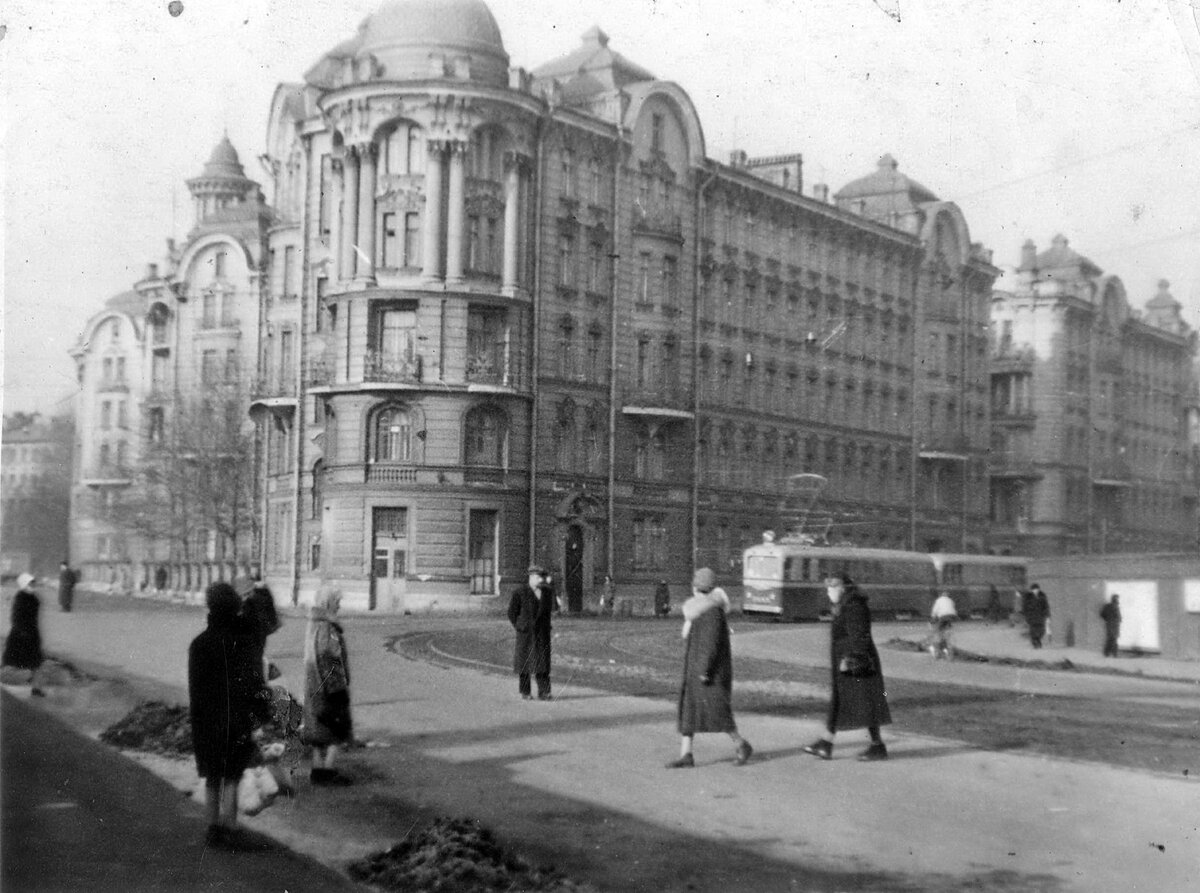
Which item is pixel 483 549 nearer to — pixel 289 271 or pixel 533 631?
pixel 289 271

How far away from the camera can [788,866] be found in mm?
9172

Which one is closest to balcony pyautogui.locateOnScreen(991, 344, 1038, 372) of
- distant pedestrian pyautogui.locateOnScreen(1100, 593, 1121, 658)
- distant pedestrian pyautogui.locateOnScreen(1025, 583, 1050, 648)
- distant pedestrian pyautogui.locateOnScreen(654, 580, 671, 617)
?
distant pedestrian pyautogui.locateOnScreen(654, 580, 671, 617)

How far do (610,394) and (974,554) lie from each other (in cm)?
1765

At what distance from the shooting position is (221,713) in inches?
379

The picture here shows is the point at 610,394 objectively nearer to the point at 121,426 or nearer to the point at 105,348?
the point at 121,426

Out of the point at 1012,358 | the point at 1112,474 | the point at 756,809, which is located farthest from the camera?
the point at 1012,358

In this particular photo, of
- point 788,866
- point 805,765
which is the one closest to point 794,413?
point 805,765

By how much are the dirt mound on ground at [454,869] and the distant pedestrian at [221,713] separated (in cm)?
110

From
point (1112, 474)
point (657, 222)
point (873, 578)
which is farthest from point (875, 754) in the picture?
point (873, 578)

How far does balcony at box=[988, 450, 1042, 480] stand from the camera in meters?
51.7

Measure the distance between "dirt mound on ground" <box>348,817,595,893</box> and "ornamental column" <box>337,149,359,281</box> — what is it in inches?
1469

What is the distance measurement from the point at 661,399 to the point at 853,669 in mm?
35710

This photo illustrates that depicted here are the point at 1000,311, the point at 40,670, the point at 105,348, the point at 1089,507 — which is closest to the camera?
the point at 40,670

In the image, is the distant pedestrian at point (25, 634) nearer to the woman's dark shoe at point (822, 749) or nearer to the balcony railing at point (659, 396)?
the woman's dark shoe at point (822, 749)
